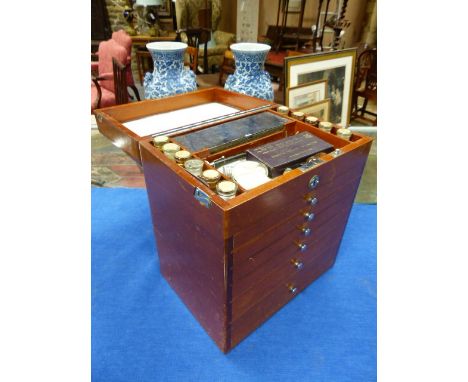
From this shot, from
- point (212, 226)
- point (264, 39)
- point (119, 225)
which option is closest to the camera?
point (212, 226)

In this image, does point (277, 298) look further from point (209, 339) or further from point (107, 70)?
point (107, 70)

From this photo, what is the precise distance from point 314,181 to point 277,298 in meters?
0.58

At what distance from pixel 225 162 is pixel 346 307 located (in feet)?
2.92

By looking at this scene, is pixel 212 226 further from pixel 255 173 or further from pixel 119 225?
pixel 119 225

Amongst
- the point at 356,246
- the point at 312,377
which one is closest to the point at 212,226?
the point at 312,377

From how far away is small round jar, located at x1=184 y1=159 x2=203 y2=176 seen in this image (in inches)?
36.0

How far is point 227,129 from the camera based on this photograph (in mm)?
1232

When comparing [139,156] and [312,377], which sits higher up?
[139,156]

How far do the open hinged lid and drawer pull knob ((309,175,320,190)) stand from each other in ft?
1.66

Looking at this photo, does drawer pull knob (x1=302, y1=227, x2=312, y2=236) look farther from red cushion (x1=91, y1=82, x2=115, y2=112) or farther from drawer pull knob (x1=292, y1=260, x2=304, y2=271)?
red cushion (x1=91, y1=82, x2=115, y2=112)

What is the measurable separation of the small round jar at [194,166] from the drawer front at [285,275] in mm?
452

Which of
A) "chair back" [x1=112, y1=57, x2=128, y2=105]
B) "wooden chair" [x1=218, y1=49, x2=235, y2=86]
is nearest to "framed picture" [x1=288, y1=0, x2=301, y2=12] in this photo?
"wooden chair" [x1=218, y1=49, x2=235, y2=86]

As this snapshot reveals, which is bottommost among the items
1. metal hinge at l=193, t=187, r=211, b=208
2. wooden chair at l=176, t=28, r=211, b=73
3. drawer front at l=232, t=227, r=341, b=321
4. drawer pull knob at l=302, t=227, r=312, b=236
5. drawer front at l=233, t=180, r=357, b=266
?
drawer front at l=232, t=227, r=341, b=321

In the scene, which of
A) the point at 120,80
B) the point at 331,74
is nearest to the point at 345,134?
the point at 331,74
